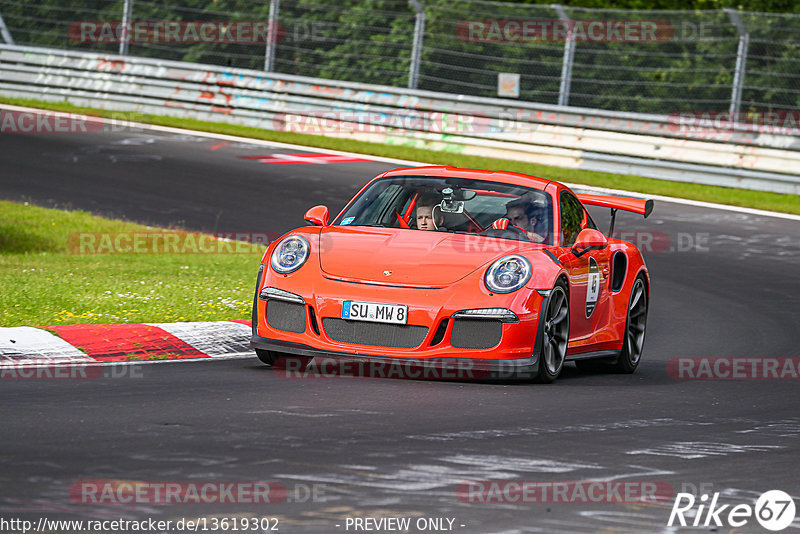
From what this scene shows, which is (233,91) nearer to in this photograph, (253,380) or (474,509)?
(253,380)

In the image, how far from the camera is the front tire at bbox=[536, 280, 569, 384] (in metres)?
8.03

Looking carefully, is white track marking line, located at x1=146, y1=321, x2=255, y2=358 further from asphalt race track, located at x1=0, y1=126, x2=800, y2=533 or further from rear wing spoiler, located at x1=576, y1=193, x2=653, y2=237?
rear wing spoiler, located at x1=576, y1=193, x2=653, y2=237

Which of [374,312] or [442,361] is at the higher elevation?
[374,312]

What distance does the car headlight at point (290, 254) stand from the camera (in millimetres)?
8117

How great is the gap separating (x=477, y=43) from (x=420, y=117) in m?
1.49

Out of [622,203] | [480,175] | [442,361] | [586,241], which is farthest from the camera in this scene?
[622,203]

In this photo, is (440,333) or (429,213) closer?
(440,333)

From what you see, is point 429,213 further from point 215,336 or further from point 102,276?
point 102,276

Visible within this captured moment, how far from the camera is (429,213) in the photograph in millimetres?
8984

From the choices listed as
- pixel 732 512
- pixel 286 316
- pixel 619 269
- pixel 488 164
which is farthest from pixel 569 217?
pixel 488 164

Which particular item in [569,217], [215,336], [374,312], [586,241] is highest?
[569,217]

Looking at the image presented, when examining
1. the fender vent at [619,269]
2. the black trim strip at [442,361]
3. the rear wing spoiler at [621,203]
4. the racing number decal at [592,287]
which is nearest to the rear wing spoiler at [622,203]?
the rear wing spoiler at [621,203]

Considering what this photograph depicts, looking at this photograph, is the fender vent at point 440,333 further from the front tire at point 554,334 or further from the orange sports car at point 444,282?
the front tire at point 554,334

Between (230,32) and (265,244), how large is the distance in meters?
10.3
